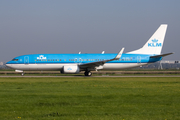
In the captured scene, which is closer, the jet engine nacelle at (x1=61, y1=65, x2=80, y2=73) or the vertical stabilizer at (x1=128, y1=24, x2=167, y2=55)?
the jet engine nacelle at (x1=61, y1=65, x2=80, y2=73)

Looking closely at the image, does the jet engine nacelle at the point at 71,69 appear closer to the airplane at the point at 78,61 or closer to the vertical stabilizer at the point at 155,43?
the airplane at the point at 78,61

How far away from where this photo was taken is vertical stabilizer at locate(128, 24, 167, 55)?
43125 mm

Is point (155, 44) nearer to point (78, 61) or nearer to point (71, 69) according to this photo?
point (78, 61)

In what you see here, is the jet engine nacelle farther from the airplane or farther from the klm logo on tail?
the klm logo on tail

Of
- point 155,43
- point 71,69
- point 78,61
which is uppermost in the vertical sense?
point 155,43

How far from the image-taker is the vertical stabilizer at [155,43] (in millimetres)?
43125

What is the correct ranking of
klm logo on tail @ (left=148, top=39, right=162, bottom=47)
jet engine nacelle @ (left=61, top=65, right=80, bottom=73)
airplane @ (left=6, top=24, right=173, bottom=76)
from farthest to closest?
1. klm logo on tail @ (left=148, top=39, right=162, bottom=47)
2. airplane @ (left=6, top=24, right=173, bottom=76)
3. jet engine nacelle @ (left=61, top=65, right=80, bottom=73)

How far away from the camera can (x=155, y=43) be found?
1709 inches

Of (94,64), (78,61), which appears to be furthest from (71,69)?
(94,64)

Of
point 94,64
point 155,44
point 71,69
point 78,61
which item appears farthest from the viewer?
point 155,44

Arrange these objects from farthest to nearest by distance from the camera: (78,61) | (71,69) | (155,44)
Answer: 1. (155,44)
2. (78,61)
3. (71,69)

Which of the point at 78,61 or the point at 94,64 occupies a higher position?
the point at 78,61

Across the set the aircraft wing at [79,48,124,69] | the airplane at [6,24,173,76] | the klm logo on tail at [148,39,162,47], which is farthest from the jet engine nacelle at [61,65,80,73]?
the klm logo on tail at [148,39,162,47]

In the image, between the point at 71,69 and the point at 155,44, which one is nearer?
the point at 71,69
